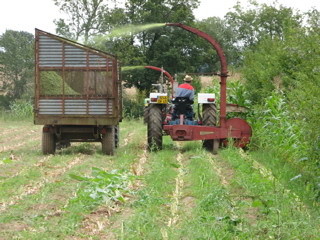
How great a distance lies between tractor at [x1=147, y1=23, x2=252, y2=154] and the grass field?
6.29 feet

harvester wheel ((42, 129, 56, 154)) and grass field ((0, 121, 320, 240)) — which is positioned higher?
harvester wheel ((42, 129, 56, 154))

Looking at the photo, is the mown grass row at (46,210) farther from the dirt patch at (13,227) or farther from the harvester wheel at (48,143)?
the harvester wheel at (48,143)

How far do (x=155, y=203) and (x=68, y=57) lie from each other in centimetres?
626

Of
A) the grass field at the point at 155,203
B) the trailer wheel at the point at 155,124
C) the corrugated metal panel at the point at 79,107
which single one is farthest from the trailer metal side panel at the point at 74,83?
the grass field at the point at 155,203

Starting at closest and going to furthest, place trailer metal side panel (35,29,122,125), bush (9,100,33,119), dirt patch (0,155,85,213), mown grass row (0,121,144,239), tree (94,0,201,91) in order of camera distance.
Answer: mown grass row (0,121,144,239)
dirt patch (0,155,85,213)
trailer metal side panel (35,29,122,125)
bush (9,100,33,119)
tree (94,0,201,91)

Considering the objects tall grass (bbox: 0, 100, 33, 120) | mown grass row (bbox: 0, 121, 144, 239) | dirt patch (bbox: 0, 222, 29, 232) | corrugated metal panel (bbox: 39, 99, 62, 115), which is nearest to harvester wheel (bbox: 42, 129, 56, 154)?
corrugated metal panel (bbox: 39, 99, 62, 115)

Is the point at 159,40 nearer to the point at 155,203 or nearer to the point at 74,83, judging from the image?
the point at 74,83

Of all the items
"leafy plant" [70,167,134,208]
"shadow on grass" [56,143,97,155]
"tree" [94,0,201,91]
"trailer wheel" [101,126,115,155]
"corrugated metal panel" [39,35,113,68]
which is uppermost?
"tree" [94,0,201,91]

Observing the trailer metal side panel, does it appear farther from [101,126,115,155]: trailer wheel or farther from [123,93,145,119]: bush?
[123,93,145,119]: bush

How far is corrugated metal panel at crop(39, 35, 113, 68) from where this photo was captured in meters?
12.6

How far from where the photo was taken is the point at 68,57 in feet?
41.2

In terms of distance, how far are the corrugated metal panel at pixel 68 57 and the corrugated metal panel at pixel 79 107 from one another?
77cm

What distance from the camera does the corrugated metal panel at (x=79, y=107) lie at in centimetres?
1258

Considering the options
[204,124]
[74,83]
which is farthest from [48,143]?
[204,124]
